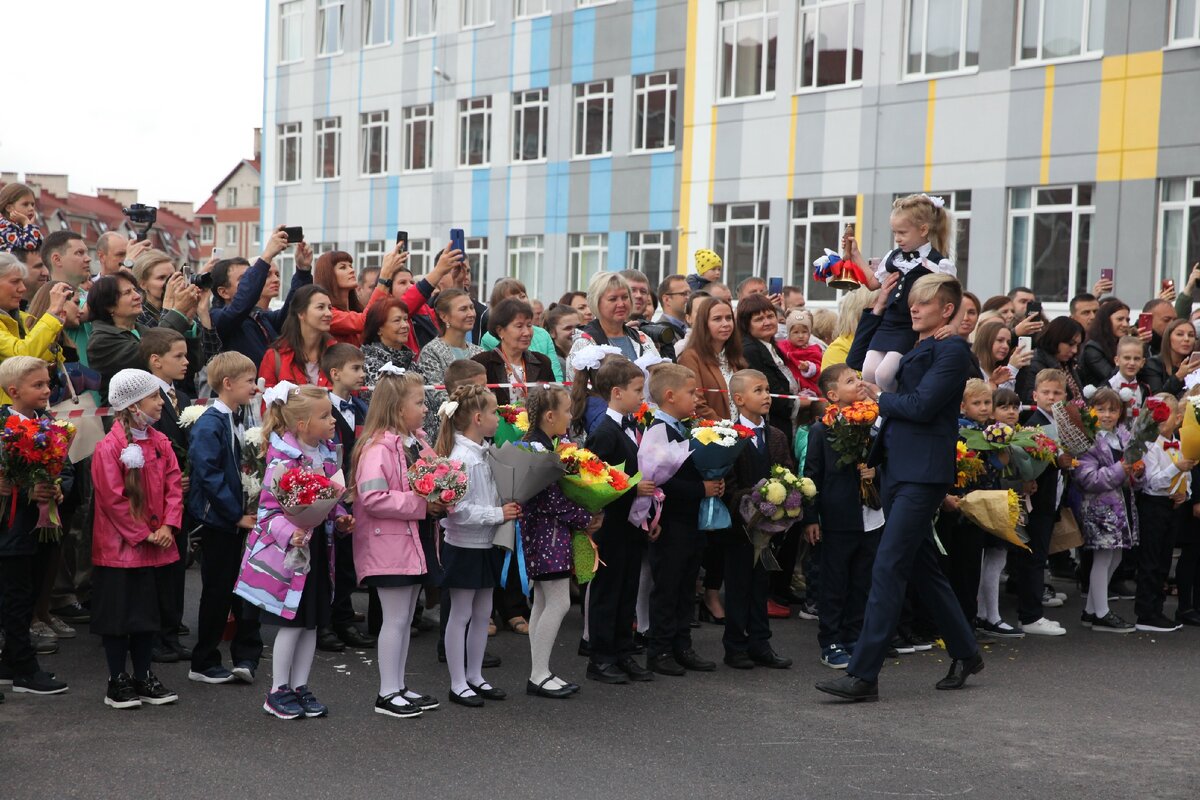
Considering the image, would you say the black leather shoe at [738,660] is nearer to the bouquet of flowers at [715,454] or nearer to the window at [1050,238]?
the bouquet of flowers at [715,454]

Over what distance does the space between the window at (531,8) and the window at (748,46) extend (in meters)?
6.16

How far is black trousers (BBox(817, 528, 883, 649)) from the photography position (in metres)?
8.49

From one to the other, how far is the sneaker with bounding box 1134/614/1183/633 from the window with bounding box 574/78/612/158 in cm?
2282

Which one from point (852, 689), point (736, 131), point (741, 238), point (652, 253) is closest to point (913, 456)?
point (852, 689)

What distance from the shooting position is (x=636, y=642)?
874 cm

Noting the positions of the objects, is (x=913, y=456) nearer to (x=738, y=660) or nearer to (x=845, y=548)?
(x=845, y=548)

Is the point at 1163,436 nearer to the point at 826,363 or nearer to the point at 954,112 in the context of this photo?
the point at 826,363

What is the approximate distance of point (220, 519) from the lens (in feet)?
24.5

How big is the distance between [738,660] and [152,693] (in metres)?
3.51

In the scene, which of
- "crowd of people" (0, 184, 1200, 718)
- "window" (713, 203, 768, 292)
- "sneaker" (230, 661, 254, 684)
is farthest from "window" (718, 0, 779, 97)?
"sneaker" (230, 661, 254, 684)

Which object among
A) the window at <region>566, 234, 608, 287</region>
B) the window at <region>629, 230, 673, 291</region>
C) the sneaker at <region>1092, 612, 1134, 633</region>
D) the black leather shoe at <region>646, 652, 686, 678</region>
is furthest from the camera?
the window at <region>566, 234, 608, 287</region>

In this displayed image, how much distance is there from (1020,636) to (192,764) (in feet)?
19.9

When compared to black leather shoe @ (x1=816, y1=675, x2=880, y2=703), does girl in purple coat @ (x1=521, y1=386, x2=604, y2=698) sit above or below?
above

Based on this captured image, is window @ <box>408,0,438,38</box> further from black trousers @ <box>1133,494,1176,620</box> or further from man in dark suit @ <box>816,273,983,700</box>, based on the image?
man in dark suit @ <box>816,273,983,700</box>
